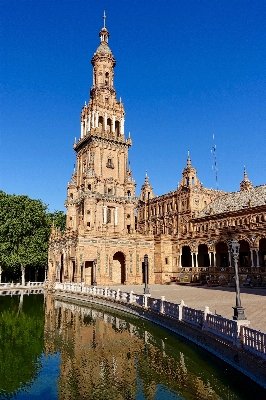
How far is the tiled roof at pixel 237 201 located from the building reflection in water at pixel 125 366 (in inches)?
1374

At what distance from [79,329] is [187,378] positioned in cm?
987

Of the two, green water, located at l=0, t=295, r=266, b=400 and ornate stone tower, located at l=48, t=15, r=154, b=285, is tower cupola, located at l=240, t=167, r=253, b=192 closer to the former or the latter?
ornate stone tower, located at l=48, t=15, r=154, b=285

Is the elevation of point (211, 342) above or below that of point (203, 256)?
below

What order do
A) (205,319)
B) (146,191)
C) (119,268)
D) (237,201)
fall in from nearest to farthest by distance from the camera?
(205,319) < (119,268) < (237,201) < (146,191)

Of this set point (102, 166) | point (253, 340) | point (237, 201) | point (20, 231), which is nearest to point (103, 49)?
point (102, 166)

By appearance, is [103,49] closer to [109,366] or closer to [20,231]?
[20,231]

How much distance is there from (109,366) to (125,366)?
2.02 ft

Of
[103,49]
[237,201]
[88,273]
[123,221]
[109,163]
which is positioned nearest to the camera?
[88,273]

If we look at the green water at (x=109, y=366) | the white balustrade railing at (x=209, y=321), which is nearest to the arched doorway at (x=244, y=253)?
the white balustrade railing at (x=209, y=321)

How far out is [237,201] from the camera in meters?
54.6

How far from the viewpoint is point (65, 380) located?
1188 centimetres

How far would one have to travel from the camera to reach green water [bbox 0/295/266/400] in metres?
10.8

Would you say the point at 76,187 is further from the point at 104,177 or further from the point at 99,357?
the point at 99,357

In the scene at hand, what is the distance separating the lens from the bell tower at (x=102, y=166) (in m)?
50.8
